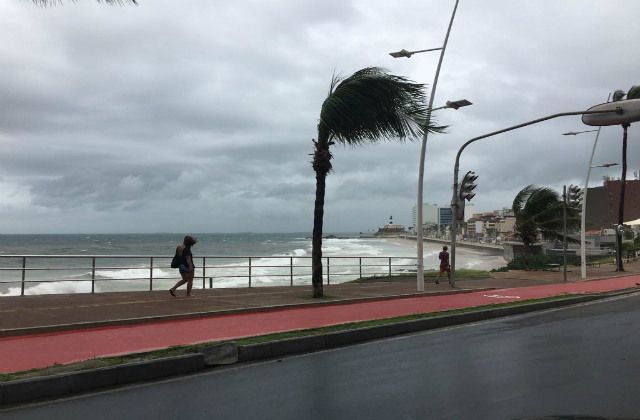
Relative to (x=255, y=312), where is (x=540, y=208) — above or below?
above

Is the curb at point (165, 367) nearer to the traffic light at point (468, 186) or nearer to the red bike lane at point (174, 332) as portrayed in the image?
the red bike lane at point (174, 332)

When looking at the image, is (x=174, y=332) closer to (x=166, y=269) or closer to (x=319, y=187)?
(x=319, y=187)

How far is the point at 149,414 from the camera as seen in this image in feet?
16.4

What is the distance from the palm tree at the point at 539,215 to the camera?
29.5 m

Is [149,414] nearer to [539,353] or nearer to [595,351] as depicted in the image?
[539,353]

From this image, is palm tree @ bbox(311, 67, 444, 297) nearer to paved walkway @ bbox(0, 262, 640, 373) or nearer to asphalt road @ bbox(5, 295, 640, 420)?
paved walkway @ bbox(0, 262, 640, 373)

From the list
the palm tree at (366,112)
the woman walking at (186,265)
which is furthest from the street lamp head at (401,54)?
the woman walking at (186,265)

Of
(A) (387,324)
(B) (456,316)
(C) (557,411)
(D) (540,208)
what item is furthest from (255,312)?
(D) (540,208)

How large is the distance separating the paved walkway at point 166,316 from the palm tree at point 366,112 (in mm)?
1901

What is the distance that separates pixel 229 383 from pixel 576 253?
3850cm

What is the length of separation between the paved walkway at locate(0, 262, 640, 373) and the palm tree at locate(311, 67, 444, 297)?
74.8 inches

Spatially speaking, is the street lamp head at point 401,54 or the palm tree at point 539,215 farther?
the palm tree at point 539,215

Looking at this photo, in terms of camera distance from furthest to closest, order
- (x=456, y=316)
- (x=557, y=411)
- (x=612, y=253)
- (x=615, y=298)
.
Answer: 1. (x=612, y=253)
2. (x=615, y=298)
3. (x=456, y=316)
4. (x=557, y=411)

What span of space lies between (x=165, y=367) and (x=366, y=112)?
8.75 meters
